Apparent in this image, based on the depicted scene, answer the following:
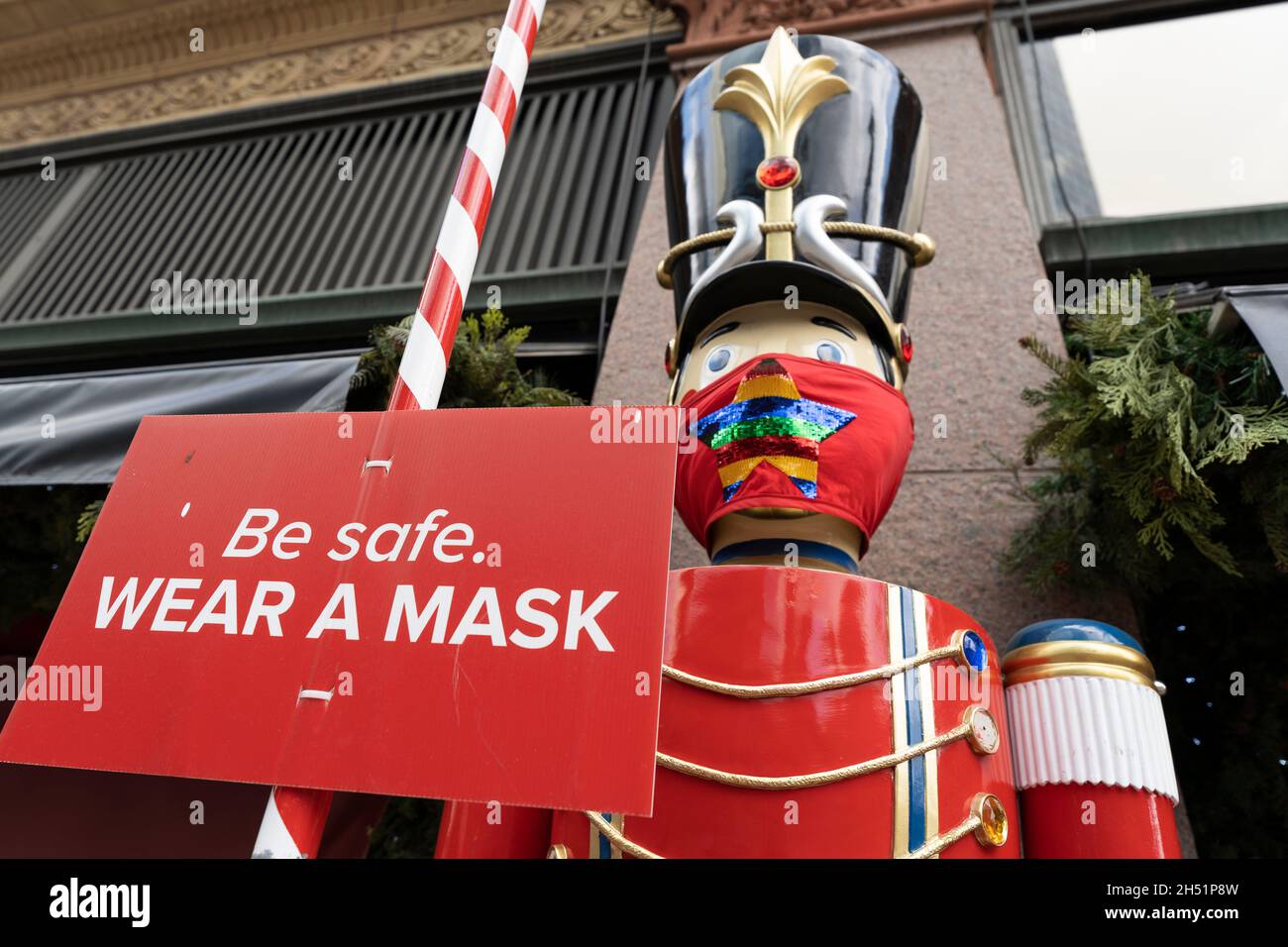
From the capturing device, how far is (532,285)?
176 inches

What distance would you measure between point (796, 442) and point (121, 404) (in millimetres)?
2055

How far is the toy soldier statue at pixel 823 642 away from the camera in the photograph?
161 centimetres

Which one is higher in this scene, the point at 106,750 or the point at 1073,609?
the point at 1073,609

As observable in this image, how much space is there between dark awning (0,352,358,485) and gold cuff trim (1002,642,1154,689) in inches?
73.8

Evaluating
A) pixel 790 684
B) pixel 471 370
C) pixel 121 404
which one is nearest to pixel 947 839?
pixel 790 684

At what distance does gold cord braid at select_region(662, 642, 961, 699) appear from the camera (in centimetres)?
164

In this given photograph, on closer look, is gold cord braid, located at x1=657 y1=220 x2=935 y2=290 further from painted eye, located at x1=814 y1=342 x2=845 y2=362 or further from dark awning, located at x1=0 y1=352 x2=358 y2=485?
dark awning, located at x1=0 y1=352 x2=358 y2=485

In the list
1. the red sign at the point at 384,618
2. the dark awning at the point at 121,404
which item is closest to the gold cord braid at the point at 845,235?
the dark awning at the point at 121,404

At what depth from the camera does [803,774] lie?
1.59 metres

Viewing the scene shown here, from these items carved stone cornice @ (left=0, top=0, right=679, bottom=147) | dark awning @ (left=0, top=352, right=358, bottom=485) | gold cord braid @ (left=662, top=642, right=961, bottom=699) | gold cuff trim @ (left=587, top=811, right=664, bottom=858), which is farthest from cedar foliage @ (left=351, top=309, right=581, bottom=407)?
carved stone cornice @ (left=0, top=0, right=679, bottom=147)
